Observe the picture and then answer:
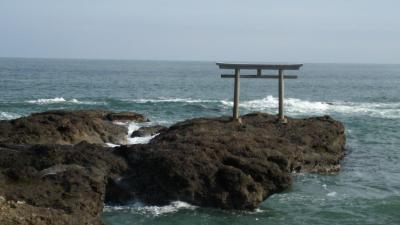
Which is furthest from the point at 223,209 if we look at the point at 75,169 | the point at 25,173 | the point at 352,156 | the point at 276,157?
the point at 352,156

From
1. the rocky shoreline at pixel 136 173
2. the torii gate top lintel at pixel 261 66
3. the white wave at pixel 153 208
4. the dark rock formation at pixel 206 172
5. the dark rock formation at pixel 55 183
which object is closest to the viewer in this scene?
the dark rock formation at pixel 55 183

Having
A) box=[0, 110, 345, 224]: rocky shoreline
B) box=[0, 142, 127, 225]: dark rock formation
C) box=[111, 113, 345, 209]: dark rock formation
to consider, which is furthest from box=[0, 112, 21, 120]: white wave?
box=[0, 142, 127, 225]: dark rock formation

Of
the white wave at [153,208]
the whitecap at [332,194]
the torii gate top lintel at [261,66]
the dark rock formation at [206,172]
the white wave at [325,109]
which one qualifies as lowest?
the white wave at [325,109]

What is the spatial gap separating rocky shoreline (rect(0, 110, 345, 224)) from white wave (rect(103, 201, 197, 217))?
16 cm

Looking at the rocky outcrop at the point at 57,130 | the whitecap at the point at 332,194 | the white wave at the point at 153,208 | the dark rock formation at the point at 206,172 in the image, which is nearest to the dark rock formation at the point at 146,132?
the rocky outcrop at the point at 57,130

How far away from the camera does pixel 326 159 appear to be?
73.3 feet

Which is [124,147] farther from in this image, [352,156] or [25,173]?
[352,156]

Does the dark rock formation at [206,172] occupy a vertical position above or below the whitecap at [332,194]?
above

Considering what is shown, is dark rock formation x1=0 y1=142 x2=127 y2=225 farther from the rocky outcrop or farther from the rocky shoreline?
the rocky outcrop

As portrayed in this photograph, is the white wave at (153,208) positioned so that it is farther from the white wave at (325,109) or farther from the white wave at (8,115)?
the white wave at (325,109)

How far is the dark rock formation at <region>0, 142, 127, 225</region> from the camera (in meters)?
10.1

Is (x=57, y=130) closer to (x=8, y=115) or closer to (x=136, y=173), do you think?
(x=136, y=173)

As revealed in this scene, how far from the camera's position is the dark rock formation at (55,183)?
33.1 feet

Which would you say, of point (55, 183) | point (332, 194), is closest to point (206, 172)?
point (55, 183)
